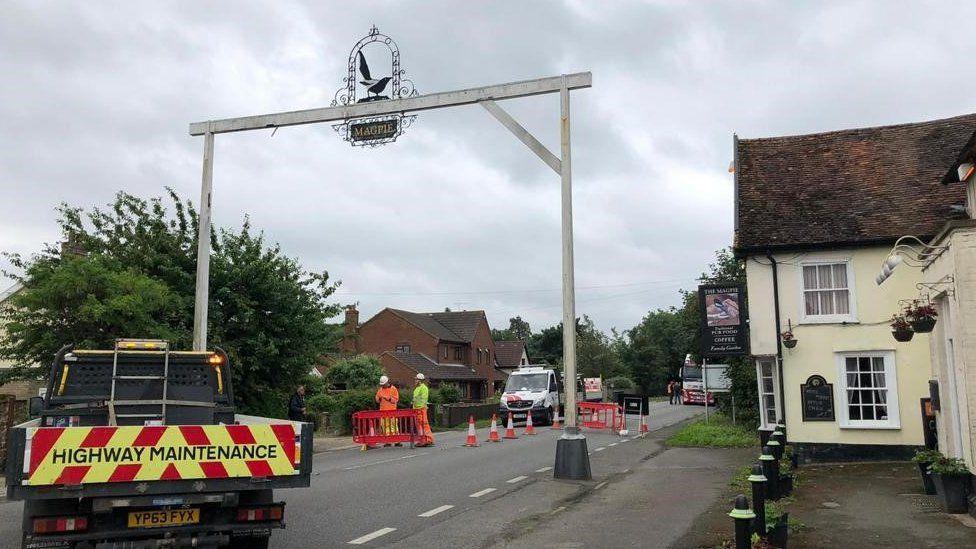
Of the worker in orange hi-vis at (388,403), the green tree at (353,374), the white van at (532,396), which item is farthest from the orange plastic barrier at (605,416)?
the green tree at (353,374)

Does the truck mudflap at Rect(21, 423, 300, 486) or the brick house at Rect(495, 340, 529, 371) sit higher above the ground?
the brick house at Rect(495, 340, 529, 371)

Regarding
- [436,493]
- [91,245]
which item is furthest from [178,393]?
[91,245]

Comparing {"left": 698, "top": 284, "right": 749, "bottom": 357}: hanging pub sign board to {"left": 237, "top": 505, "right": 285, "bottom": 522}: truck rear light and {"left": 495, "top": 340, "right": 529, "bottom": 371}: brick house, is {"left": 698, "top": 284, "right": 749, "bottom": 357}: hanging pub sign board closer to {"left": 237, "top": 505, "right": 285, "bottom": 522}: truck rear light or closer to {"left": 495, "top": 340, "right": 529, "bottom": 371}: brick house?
{"left": 237, "top": 505, "right": 285, "bottom": 522}: truck rear light

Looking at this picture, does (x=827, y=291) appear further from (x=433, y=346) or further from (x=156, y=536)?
(x=433, y=346)

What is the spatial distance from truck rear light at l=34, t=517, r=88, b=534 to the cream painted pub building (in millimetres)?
14206

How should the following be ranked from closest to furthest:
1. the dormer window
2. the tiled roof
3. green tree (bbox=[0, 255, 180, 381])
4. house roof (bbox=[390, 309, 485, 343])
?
green tree (bbox=[0, 255, 180, 381]), the dormer window, house roof (bbox=[390, 309, 485, 343]), the tiled roof

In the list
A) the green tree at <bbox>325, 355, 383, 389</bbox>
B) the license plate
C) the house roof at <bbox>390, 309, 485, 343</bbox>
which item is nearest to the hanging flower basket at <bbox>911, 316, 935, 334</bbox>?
the license plate

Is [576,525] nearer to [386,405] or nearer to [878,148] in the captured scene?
[386,405]

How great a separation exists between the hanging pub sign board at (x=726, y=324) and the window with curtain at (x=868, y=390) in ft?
7.55

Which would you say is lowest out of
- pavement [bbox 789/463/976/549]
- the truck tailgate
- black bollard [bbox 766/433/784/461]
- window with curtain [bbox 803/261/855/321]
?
pavement [bbox 789/463/976/549]

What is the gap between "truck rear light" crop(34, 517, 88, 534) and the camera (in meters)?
6.37

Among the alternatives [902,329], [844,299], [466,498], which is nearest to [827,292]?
[844,299]

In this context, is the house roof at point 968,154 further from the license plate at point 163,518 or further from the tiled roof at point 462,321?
the tiled roof at point 462,321

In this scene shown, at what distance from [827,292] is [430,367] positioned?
142 ft
